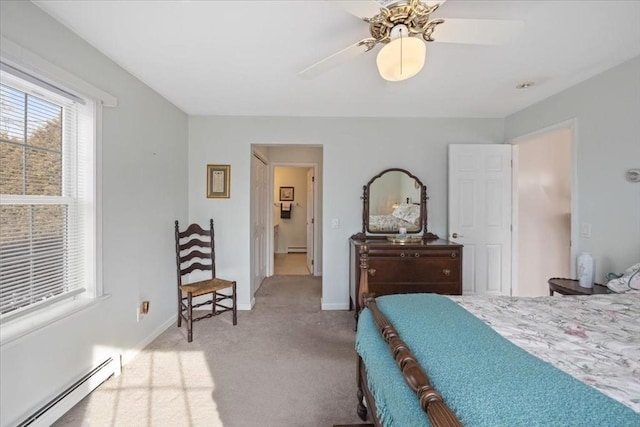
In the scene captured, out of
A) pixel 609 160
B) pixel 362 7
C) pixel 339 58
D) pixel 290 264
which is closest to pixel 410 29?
pixel 362 7

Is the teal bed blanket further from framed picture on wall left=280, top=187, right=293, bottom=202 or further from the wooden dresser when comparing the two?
framed picture on wall left=280, top=187, right=293, bottom=202

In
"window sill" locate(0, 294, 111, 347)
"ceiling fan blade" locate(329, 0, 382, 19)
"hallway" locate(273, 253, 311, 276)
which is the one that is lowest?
"hallway" locate(273, 253, 311, 276)

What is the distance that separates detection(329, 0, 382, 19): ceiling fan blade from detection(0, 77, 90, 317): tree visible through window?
176cm

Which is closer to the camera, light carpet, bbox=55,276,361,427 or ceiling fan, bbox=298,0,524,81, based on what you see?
ceiling fan, bbox=298,0,524,81

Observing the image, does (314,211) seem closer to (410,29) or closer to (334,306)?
(334,306)

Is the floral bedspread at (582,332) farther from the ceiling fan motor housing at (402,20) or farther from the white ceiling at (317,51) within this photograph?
the white ceiling at (317,51)

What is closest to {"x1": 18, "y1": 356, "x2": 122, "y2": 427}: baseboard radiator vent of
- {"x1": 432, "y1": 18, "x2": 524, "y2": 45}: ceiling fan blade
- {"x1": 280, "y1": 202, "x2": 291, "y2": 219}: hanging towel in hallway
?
{"x1": 432, "y1": 18, "x2": 524, "y2": 45}: ceiling fan blade

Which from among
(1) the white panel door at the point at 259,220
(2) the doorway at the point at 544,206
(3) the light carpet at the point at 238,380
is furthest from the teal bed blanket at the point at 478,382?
(2) the doorway at the point at 544,206

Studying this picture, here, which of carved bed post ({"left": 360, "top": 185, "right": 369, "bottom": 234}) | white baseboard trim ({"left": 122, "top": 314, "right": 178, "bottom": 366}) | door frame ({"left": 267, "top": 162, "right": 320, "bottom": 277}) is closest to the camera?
white baseboard trim ({"left": 122, "top": 314, "right": 178, "bottom": 366})

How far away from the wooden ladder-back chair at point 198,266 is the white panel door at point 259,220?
0.64 m

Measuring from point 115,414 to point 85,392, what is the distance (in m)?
0.32

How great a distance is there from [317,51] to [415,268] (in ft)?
7.09

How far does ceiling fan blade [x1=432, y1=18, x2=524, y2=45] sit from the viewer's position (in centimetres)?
131

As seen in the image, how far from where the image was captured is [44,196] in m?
1.68
